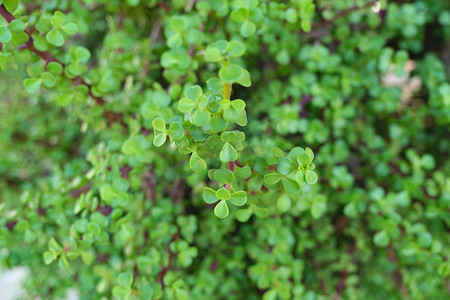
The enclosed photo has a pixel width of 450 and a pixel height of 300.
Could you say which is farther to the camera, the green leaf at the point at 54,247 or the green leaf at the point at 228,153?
the green leaf at the point at 54,247

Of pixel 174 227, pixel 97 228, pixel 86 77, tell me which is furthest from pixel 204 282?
pixel 86 77

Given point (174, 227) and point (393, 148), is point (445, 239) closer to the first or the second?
point (393, 148)

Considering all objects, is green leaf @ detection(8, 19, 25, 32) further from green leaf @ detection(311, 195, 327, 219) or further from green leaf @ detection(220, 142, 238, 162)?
green leaf @ detection(311, 195, 327, 219)

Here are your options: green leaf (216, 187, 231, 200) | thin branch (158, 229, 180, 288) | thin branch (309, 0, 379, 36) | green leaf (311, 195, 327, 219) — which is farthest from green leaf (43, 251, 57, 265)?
thin branch (309, 0, 379, 36)

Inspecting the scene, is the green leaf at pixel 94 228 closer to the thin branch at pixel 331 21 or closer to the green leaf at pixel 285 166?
the green leaf at pixel 285 166

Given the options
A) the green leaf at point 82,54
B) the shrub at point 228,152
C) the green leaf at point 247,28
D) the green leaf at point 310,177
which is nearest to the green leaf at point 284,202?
the shrub at point 228,152

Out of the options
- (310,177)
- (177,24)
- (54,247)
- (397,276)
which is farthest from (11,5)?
(397,276)
